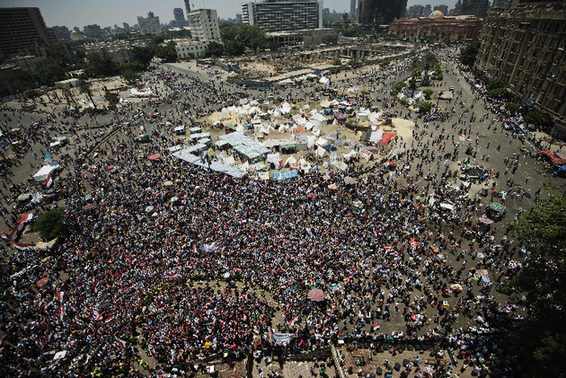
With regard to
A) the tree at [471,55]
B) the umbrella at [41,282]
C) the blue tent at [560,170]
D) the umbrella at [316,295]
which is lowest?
the umbrella at [41,282]

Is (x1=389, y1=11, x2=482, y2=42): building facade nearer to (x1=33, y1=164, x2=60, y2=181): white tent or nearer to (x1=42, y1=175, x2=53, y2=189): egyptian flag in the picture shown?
(x1=33, y1=164, x2=60, y2=181): white tent

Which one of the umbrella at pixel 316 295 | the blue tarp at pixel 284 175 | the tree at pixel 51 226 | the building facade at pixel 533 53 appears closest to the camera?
the umbrella at pixel 316 295

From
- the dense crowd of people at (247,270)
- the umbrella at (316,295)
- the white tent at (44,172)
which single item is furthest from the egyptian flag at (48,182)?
the umbrella at (316,295)

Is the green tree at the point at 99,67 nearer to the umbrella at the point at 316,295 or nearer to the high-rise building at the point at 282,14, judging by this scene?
the high-rise building at the point at 282,14

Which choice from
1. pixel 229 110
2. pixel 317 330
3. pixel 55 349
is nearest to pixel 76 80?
pixel 229 110

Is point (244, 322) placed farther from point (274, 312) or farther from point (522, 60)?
point (522, 60)

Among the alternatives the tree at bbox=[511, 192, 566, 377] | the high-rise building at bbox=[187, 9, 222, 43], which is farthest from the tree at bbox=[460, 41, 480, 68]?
the high-rise building at bbox=[187, 9, 222, 43]
